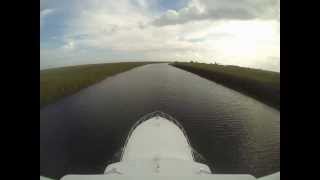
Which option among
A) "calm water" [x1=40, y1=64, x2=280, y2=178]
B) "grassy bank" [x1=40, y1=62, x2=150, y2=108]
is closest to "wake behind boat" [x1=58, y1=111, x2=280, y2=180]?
"calm water" [x1=40, y1=64, x2=280, y2=178]

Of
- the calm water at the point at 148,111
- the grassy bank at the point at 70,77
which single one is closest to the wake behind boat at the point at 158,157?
the calm water at the point at 148,111

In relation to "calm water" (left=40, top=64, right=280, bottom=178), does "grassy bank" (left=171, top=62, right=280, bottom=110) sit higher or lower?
higher

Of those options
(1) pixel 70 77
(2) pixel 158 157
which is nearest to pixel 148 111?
(2) pixel 158 157

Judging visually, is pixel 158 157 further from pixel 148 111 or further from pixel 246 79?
pixel 246 79

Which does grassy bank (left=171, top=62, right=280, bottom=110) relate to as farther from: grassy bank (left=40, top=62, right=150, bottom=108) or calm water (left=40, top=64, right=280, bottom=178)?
grassy bank (left=40, top=62, right=150, bottom=108)
